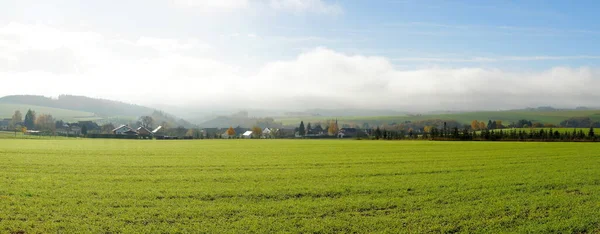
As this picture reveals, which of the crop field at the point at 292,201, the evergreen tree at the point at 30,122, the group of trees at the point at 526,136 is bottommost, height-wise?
the crop field at the point at 292,201

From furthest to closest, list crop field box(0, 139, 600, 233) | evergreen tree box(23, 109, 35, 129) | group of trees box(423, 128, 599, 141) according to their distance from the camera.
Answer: evergreen tree box(23, 109, 35, 129)
group of trees box(423, 128, 599, 141)
crop field box(0, 139, 600, 233)

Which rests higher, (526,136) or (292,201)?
(526,136)

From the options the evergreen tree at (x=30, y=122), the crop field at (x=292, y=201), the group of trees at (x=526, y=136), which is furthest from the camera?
the evergreen tree at (x=30, y=122)

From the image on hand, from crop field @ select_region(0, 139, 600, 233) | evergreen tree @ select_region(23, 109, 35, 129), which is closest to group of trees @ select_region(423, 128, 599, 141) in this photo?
crop field @ select_region(0, 139, 600, 233)

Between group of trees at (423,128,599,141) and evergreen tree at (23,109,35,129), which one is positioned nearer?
group of trees at (423,128,599,141)

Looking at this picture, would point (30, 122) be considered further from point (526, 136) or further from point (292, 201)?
point (292, 201)

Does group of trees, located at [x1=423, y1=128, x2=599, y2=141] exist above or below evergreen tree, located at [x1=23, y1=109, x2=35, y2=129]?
below

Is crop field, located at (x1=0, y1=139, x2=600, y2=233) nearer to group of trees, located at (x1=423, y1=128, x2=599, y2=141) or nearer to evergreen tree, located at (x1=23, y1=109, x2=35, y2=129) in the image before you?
group of trees, located at (x1=423, y1=128, x2=599, y2=141)

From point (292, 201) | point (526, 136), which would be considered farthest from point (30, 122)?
point (292, 201)

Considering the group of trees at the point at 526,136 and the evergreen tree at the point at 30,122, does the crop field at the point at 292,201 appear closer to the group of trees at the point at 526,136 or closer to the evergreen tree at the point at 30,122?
the group of trees at the point at 526,136

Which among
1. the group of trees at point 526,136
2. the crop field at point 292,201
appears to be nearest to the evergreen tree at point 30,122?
the group of trees at point 526,136

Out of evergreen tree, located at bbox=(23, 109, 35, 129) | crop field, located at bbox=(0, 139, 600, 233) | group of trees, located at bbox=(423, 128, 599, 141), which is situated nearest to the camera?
crop field, located at bbox=(0, 139, 600, 233)

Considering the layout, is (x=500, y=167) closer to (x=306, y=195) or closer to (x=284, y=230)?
(x=306, y=195)

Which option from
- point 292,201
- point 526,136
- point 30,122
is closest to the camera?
point 292,201
